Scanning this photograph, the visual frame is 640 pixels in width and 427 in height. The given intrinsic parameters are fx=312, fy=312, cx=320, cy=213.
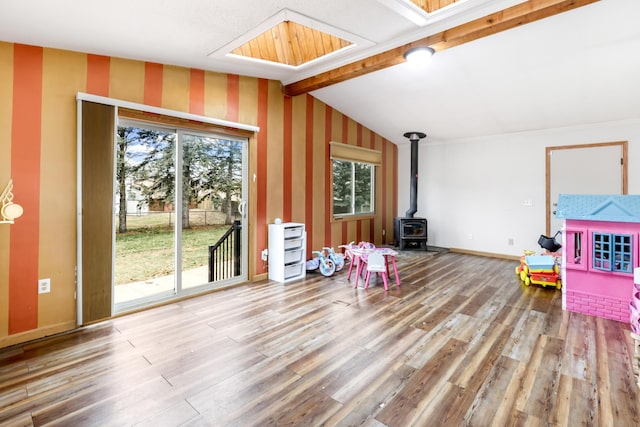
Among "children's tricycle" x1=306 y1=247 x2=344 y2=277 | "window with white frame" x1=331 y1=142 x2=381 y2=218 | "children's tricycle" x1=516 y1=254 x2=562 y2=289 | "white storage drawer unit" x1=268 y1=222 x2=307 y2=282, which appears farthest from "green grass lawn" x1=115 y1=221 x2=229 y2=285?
"children's tricycle" x1=516 y1=254 x2=562 y2=289

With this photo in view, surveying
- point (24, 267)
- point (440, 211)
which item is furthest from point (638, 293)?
point (24, 267)

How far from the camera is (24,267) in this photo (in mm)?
2479

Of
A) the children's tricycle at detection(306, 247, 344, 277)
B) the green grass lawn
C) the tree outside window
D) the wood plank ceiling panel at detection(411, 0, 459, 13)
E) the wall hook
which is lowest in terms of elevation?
the children's tricycle at detection(306, 247, 344, 277)

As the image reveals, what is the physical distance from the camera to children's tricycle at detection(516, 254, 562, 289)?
3848 millimetres

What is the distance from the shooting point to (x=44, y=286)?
2.58 meters

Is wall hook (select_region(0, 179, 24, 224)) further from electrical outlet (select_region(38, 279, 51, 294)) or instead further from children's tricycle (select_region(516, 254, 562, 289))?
children's tricycle (select_region(516, 254, 562, 289))

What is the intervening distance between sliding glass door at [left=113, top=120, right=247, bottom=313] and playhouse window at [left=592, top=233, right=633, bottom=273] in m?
3.90

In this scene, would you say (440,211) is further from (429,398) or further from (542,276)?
(429,398)

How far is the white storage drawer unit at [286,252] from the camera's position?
4.15 metres

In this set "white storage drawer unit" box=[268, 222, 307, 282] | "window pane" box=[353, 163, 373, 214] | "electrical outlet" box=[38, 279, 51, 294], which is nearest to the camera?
"electrical outlet" box=[38, 279, 51, 294]

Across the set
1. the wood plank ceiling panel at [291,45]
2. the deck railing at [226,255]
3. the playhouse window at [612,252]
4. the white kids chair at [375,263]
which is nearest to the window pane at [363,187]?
the white kids chair at [375,263]

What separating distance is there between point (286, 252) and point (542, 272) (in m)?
3.25

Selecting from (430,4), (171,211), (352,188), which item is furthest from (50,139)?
(352,188)

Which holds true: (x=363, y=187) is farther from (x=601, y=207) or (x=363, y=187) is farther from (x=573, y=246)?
(x=601, y=207)
